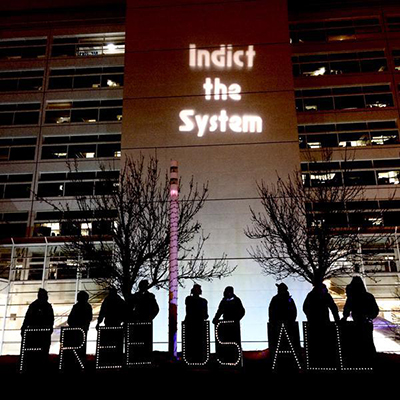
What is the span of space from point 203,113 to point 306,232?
8.19 m

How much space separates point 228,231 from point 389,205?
29.5 feet

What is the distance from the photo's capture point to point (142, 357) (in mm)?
8984

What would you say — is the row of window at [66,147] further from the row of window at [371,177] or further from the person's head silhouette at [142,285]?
the person's head silhouette at [142,285]

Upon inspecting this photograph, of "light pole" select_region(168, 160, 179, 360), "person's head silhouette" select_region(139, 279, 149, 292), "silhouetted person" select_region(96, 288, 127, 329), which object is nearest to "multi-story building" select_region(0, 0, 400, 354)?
"person's head silhouette" select_region(139, 279, 149, 292)

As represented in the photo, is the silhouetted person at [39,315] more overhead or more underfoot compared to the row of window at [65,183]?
more underfoot

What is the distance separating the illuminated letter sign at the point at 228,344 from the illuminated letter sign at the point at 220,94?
12545 mm

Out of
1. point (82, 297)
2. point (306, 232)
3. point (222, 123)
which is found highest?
point (222, 123)

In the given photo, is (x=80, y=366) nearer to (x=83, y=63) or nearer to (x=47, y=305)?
(x=47, y=305)

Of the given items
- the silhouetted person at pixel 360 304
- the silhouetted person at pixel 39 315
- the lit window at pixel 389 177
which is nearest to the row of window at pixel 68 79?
the lit window at pixel 389 177

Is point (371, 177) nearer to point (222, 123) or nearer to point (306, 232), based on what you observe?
point (222, 123)

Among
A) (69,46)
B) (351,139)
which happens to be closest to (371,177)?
(351,139)

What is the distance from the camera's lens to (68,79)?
84.9ft

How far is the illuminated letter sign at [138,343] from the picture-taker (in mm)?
8883

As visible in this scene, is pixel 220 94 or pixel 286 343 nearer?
pixel 286 343
